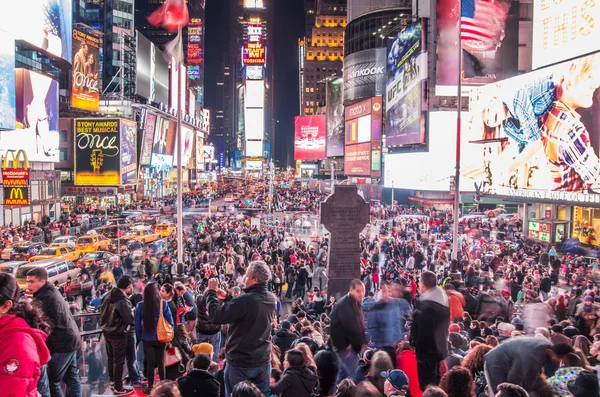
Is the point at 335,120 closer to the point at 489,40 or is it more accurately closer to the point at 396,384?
the point at 489,40

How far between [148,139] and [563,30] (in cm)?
4542

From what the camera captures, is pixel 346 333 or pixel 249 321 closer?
pixel 249 321

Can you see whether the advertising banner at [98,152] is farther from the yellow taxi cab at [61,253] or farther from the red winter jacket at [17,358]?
the red winter jacket at [17,358]

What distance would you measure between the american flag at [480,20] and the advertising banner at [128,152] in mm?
32989

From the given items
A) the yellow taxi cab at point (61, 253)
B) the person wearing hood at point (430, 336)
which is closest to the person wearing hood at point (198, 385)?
the person wearing hood at point (430, 336)

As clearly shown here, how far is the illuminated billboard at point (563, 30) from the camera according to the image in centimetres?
2500

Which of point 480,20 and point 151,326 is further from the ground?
point 480,20

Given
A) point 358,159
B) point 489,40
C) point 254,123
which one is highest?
point 254,123

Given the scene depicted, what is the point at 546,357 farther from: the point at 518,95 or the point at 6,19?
the point at 6,19

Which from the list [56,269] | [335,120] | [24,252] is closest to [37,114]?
[24,252]

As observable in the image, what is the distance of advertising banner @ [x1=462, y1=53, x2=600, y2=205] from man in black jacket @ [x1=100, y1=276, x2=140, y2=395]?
23.0 meters

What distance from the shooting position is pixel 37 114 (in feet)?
131

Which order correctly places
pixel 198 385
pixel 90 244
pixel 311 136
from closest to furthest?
pixel 198 385 < pixel 90 244 < pixel 311 136

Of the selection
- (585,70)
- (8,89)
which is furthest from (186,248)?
(585,70)
